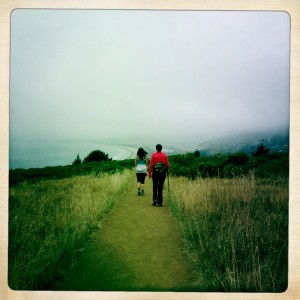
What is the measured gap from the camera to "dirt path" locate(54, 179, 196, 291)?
334 centimetres

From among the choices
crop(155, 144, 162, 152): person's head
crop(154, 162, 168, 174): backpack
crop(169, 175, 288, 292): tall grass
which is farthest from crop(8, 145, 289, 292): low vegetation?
crop(155, 144, 162, 152): person's head

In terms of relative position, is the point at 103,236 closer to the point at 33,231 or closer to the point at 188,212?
the point at 33,231

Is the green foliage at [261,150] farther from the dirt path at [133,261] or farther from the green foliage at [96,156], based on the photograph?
the green foliage at [96,156]

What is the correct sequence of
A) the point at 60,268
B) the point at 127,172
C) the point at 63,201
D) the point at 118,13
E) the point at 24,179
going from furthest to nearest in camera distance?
1. the point at 127,172
2. the point at 63,201
3. the point at 24,179
4. the point at 118,13
5. the point at 60,268

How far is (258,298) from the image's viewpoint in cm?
→ 332

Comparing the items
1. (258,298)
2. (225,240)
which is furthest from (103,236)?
(258,298)

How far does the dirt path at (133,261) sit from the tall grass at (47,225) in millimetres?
A: 161

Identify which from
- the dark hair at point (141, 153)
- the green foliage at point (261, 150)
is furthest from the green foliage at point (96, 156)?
the green foliage at point (261, 150)

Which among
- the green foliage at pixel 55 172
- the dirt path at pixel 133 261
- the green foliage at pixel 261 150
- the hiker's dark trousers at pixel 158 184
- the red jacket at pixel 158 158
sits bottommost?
the dirt path at pixel 133 261

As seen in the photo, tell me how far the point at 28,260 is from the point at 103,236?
0.88 metres

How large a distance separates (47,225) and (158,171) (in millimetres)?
1582

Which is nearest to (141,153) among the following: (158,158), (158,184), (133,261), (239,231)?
(158,158)

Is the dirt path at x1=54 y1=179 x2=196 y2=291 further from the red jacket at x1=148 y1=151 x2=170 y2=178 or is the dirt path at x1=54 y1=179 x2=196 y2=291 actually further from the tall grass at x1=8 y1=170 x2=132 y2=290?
the red jacket at x1=148 y1=151 x2=170 y2=178

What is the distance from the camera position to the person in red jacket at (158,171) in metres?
4.30
